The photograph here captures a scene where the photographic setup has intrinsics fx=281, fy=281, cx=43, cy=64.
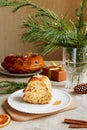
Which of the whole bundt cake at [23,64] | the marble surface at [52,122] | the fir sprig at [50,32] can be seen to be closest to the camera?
the marble surface at [52,122]

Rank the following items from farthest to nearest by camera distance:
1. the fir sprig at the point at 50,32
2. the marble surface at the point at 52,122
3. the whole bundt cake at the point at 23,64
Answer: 1. the whole bundt cake at the point at 23,64
2. the fir sprig at the point at 50,32
3. the marble surface at the point at 52,122

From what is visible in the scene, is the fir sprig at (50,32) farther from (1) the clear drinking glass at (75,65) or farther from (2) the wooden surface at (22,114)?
(2) the wooden surface at (22,114)

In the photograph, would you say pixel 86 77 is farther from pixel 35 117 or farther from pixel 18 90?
pixel 35 117

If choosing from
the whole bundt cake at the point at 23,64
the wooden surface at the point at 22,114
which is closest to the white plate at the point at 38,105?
the wooden surface at the point at 22,114

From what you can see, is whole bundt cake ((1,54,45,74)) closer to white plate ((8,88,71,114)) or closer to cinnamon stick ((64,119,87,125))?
white plate ((8,88,71,114))

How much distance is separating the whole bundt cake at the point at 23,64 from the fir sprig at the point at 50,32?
0.23 meters

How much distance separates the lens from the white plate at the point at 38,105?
994mm

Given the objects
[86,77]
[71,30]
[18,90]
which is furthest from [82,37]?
[18,90]

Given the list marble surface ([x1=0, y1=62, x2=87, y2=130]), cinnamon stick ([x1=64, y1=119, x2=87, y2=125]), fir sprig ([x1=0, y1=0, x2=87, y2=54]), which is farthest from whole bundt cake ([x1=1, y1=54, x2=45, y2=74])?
cinnamon stick ([x1=64, y1=119, x2=87, y2=125])

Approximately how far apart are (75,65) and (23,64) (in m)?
0.34

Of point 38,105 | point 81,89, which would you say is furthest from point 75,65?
point 38,105

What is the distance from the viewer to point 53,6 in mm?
2672

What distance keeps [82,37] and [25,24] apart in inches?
10.0

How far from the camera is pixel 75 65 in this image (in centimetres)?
123
